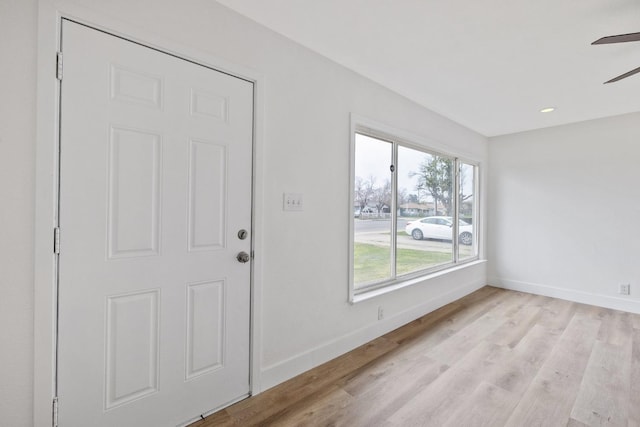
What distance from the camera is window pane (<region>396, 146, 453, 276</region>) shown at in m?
3.29

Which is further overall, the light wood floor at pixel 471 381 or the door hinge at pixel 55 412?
the light wood floor at pixel 471 381

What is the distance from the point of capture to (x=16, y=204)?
3.95 feet

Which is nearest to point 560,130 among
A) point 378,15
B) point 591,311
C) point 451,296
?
point 591,311

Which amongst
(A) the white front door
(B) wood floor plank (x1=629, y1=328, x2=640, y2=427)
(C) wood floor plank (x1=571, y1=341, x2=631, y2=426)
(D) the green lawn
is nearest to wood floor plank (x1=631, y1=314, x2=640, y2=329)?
(B) wood floor plank (x1=629, y1=328, x2=640, y2=427)

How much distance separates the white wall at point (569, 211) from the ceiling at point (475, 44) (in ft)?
2.41

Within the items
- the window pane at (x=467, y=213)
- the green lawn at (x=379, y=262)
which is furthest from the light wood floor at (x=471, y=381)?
the window pane at (x=467, y=213)

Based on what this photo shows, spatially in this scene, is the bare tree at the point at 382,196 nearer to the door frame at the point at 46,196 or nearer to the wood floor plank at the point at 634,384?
the wood floor plank at the point at 634,384

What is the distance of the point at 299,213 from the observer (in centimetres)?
217

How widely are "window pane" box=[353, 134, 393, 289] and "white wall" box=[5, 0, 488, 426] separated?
0.82ft

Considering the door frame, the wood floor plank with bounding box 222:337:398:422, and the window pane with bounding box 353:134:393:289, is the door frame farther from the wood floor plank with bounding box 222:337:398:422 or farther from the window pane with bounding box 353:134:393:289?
the window pane with bounding box 353:134:393:289

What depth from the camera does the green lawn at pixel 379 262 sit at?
2768 mm

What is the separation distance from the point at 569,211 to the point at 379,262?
3.04 meters

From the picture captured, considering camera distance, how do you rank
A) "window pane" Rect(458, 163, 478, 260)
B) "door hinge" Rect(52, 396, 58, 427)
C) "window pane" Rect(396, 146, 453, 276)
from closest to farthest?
"door hinge" Rect(52, 396, 58, 427) → "window pane" Rect(396, 146, 453, 276) → "window pane" Rect(458, 163, 478, 260)

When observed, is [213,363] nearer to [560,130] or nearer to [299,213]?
[299,213]
